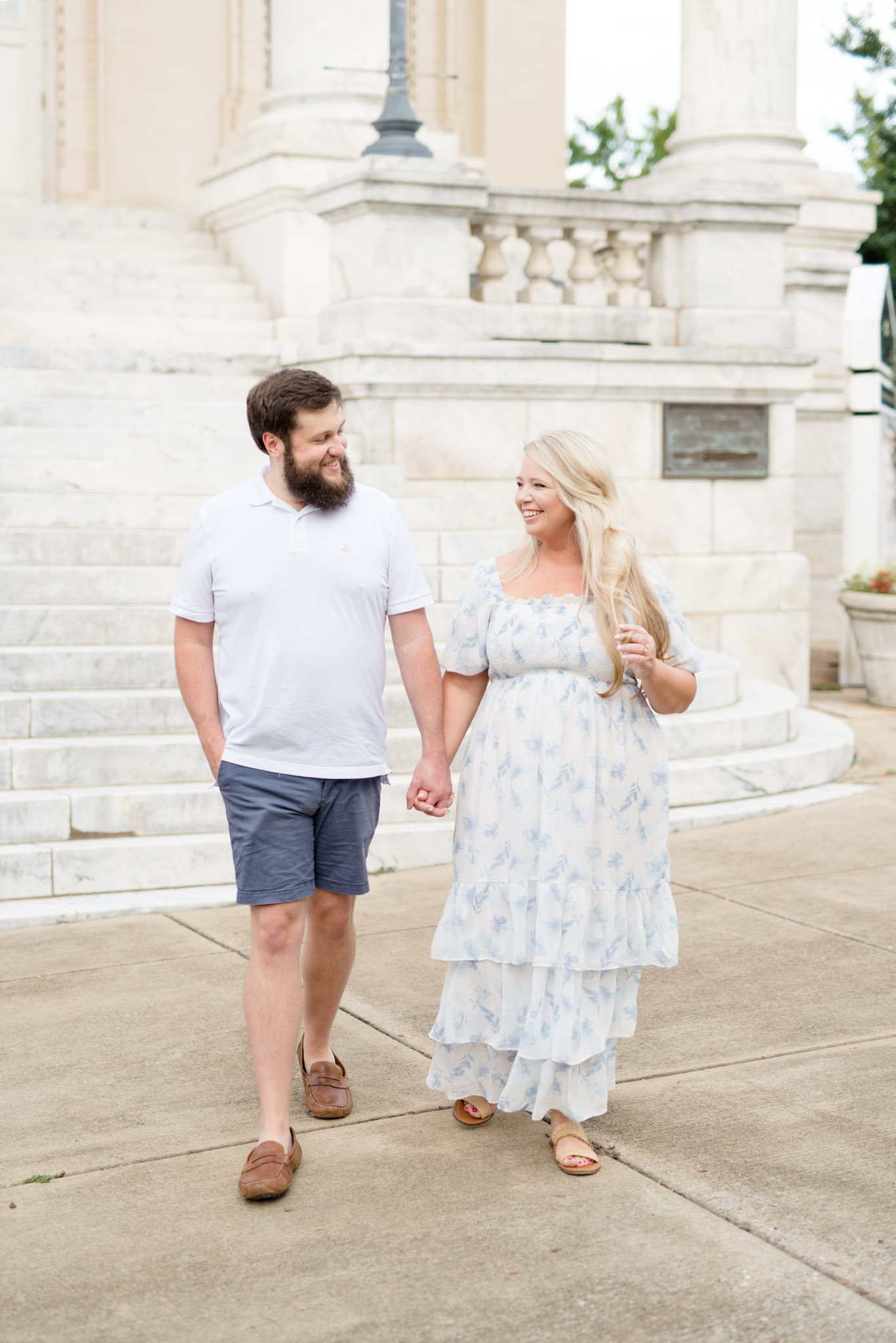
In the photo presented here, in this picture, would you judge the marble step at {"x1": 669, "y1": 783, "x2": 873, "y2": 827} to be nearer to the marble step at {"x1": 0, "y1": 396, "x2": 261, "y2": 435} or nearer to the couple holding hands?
the couple holding hands

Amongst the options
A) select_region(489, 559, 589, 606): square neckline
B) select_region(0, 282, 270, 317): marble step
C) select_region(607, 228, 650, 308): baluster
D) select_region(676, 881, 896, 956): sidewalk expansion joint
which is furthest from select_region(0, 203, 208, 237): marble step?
select_region(489, 559, 589, 606): square neckline

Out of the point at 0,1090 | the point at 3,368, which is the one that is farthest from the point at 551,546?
the point at 3,368

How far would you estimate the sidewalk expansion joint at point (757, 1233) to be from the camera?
325cm

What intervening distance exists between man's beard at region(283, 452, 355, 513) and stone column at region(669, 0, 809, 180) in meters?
8.62

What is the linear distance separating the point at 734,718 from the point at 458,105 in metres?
11.1

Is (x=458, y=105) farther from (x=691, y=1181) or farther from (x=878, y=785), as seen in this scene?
(x=691, y=1181)

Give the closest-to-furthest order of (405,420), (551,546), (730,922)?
(551,546), (730,922), (405,420)

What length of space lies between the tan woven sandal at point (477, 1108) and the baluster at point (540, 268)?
760 cm

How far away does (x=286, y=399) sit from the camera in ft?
13.0

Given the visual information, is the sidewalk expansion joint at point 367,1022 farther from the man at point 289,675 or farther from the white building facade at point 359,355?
the man at point 289,675

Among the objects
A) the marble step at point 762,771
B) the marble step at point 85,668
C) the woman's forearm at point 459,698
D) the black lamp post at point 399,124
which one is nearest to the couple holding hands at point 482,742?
the woman's forearm at point 459,698

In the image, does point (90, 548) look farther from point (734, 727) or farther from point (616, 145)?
point (616, 145)

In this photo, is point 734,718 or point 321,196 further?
point 321,196

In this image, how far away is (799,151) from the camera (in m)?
12.3
